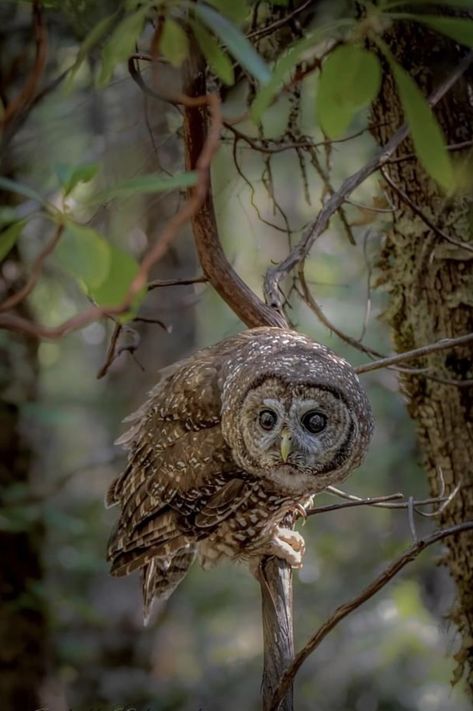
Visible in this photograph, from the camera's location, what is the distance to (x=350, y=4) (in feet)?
7.54

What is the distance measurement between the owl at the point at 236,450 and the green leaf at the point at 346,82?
1382 mm

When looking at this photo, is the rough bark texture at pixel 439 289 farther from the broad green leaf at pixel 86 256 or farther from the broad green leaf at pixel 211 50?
the broad green leaf at pixel 86 256

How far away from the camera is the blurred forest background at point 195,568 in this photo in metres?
4.26

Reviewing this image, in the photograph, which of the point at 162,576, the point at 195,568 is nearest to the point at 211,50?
the point at 162,576

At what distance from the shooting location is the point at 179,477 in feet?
9.32

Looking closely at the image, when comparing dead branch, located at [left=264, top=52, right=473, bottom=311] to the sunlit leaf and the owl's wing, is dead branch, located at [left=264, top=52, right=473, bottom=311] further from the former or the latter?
the sunlit leaf

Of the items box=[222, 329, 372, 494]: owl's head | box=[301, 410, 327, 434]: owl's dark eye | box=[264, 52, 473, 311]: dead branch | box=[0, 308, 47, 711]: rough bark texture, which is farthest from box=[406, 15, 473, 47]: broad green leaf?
box=[0, 308, 47, 711]: rough bark texture

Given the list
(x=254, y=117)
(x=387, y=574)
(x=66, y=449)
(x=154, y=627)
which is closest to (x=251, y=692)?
(x=154, y=627)

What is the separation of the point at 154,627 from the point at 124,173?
16.4ft

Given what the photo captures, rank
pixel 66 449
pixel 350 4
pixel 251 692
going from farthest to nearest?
pixel 66 449
pixel 251 692
pixel 350 4

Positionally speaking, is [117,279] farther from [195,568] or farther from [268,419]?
[195,568]

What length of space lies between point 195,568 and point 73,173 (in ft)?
25.9

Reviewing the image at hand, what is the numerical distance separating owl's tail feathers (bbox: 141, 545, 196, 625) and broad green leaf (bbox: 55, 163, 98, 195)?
2357 mm

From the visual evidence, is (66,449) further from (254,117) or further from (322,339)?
(254,117)
